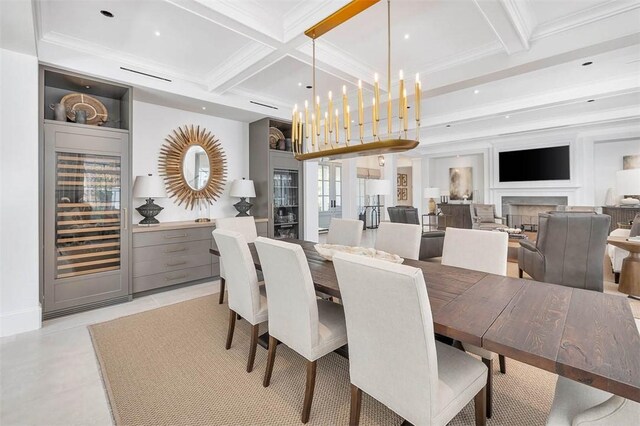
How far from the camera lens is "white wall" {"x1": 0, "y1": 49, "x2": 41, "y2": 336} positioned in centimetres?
263

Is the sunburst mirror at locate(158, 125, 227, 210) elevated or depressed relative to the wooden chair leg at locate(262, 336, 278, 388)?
elevated

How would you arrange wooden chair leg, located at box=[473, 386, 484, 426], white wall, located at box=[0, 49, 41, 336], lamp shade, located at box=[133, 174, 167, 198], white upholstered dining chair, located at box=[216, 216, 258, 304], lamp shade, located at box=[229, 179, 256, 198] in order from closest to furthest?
wooden chair leg, located at box=[473, 386, 484, 426]
white wall, located at box=[0, 49, 41, 336]
white upholstered dining chair, located at box=[216, 216, 258, 304]
lamp shade, located at box=[133, 174, 167, 198]
lamp shade, located at box=[229, 179, 256, 198]

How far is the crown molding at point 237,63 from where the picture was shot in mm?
3027

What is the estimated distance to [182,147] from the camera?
4.41m

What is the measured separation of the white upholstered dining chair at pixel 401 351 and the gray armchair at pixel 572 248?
258cm

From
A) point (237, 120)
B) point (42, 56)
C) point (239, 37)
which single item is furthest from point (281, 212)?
point (42, 56)

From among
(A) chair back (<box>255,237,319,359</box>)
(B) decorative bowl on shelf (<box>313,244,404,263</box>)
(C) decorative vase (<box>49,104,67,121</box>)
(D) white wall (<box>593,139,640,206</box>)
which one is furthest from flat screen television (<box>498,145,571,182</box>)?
(C) decorative vase (<box>49,104,67,121</box>)

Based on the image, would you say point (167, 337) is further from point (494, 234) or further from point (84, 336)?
point (494, 234)

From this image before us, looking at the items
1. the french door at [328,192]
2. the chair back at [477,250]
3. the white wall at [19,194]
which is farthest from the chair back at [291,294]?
the french door at [328,192]

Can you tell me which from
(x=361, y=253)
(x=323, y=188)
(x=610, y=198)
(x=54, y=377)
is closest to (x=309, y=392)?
(x=361, y=253)

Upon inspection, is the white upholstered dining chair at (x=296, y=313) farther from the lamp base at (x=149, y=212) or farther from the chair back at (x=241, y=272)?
the lamp base at (x=149, y=212)

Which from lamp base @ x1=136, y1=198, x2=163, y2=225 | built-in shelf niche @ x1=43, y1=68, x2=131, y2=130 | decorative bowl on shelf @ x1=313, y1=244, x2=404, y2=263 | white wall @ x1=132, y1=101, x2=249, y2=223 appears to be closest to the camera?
decorative bowl on shelf @ x1=313, y1=244, x2=404, y2=263

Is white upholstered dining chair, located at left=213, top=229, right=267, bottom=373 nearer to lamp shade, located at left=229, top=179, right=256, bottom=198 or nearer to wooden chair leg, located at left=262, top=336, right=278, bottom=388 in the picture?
wooden chair leg, located at left=262, top=336, right=278, bottom=388

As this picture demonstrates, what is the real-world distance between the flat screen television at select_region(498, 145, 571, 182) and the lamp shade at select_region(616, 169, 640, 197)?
14.6 ft
